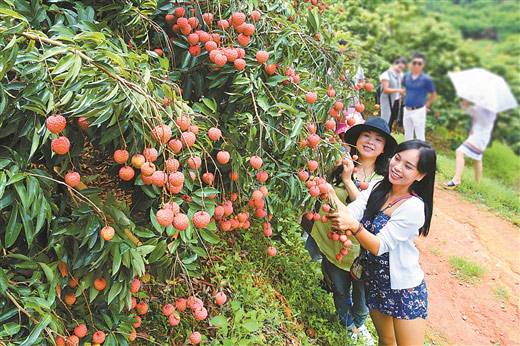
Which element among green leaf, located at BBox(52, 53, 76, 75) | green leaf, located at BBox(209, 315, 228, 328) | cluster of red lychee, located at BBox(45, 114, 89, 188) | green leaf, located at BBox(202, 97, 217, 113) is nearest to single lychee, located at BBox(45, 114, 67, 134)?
cluster of red lychee, located at BBox(45, 114, 89, 188)

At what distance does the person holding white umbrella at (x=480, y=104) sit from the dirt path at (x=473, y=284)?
1.86ft

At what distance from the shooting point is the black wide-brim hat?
229cm

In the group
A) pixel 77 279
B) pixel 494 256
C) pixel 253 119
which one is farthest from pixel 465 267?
pixel 77 279

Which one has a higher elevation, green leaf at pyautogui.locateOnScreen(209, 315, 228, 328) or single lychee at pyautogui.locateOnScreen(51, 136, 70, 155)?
single lychee at pyautogui.locateOnScreen(51, 136, 70, 155)

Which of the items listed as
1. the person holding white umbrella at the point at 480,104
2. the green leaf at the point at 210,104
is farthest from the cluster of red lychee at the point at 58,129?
the person holding white umbrella at the point at 480,104

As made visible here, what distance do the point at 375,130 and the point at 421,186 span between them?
377 mm

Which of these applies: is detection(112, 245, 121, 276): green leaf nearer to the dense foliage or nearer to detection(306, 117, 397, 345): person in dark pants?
detection(306, 117, 397, 345): person in dark pants

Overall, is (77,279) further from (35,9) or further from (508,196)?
(508,196)

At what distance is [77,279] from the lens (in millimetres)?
1375

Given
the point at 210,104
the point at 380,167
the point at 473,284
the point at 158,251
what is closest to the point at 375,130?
the point at 380,167

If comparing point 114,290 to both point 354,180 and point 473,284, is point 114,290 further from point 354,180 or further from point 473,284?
point 473,284

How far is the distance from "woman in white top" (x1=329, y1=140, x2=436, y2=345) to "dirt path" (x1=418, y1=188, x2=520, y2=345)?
4.39ft

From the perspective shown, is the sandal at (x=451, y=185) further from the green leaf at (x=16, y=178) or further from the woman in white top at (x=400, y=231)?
the green leaf at (x=16, y=178)

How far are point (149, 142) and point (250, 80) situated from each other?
0.55 m
